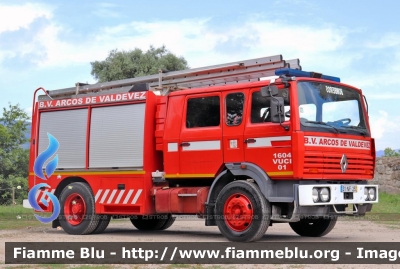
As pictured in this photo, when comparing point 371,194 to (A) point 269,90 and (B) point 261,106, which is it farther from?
(A) point 269,90

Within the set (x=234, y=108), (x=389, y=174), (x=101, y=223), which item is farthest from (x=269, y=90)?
(x=389, y=174)

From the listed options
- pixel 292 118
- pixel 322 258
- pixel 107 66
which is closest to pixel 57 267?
pixel 322 258

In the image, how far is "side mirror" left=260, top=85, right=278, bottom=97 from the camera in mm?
11071

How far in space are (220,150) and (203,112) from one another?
2.79 feet

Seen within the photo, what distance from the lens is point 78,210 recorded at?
1413cm

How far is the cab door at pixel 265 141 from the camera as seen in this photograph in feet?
36.7

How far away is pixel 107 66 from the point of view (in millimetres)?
42500

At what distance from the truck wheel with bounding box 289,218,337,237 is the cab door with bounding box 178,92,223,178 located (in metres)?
2.42

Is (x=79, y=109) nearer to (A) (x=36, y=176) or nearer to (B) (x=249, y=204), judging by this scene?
(A) (x=36, y=176)

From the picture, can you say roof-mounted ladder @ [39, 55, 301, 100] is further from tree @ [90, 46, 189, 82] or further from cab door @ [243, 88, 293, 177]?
tree @ [90, 46, 189, 82]

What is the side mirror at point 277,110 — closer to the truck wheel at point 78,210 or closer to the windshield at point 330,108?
the windshield at point 330,108

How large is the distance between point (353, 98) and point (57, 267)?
21.2 feet

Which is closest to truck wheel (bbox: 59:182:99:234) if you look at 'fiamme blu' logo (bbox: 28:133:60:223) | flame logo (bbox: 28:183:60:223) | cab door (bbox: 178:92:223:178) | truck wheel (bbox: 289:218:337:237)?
flame logo (bbox: 28:183:60:223)

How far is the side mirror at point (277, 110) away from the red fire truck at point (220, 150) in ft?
0.05
